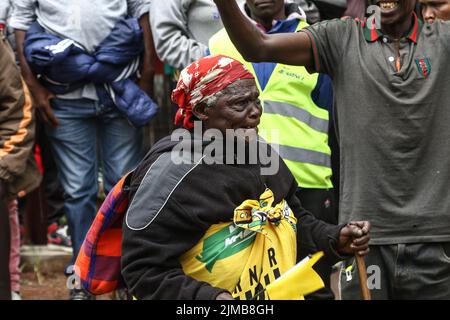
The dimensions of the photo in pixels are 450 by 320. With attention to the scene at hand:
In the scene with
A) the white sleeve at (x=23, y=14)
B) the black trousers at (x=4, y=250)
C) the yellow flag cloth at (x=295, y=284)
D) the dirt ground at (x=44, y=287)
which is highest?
the white sleeve at (x=23, y=14)

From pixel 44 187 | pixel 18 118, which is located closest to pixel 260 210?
pixel 18 118

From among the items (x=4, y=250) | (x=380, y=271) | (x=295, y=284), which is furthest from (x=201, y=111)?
(x=4, y=250)

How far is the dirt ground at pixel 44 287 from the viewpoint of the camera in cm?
812

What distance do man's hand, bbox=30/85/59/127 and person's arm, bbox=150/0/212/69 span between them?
0.90 m

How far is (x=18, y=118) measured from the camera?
23.3ft

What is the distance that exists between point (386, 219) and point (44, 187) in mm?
4761

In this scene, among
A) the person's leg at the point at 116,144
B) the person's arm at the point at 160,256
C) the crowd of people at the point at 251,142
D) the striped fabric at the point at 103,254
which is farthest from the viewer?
the person's leg at the point at 116,144

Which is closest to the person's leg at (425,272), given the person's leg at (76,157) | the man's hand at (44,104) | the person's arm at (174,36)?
the person's arm at (174,36)

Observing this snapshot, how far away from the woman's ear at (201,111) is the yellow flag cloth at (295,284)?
2.55ft

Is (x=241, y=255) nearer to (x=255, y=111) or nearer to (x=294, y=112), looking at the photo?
(x=255, y=111)

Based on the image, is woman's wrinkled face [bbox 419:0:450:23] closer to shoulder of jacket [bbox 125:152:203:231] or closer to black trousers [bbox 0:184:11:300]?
shoulder of jacket [bbox 125:152:203:231]

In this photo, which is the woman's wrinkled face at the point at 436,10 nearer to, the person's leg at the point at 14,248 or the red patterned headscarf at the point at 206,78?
the red patterned headscarf at the point at 206,78

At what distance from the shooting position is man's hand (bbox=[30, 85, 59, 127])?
7438 millimetres

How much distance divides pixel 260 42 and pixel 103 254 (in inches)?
49.5
